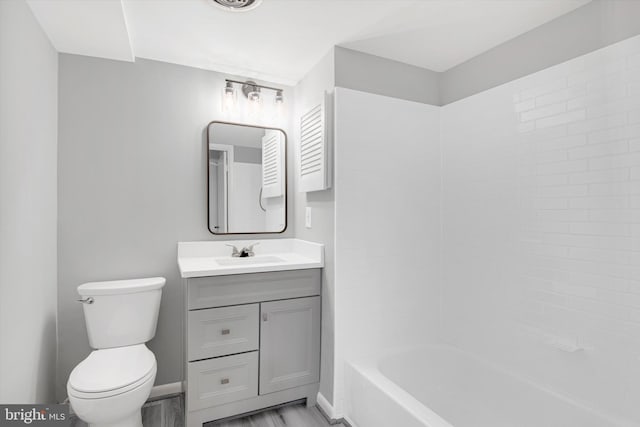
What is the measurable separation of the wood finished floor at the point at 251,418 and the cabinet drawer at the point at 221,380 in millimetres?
168

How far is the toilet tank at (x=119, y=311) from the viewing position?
197 centimetres

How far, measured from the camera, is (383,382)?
6.08 ft

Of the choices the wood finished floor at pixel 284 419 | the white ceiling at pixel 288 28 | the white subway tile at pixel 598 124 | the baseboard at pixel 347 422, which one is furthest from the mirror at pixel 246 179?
the white subway tile at pixel 598 124

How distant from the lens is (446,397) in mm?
2160

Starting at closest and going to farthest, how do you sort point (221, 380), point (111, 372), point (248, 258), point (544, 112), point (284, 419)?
point (111, 372), point (544, 112), point (221, 380), point (284, 419), point (248, 258)

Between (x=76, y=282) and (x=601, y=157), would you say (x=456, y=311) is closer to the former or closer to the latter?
(x=601, y=157)

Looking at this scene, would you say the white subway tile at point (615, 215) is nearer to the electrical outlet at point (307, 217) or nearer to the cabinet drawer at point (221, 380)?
the electrical outlet at point (307, 217)

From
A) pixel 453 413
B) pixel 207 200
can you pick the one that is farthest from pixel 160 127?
pixel 453 413

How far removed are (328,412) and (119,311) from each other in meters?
1.40

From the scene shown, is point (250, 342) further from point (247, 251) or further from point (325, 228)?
point (325, 228)

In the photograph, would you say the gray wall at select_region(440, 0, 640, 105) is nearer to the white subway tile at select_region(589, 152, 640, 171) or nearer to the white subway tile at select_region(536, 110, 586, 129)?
the white subway tile at select_region(536, 110, 586, 129)

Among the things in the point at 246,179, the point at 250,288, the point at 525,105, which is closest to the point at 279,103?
the point at 246,179

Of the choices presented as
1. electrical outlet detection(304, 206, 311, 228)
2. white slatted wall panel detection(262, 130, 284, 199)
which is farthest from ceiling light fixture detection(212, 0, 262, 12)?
electrical outlet detection(304, 206, 311, 228)

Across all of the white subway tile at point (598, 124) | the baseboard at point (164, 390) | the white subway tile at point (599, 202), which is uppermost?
the white subway tile at point (598, 124)
